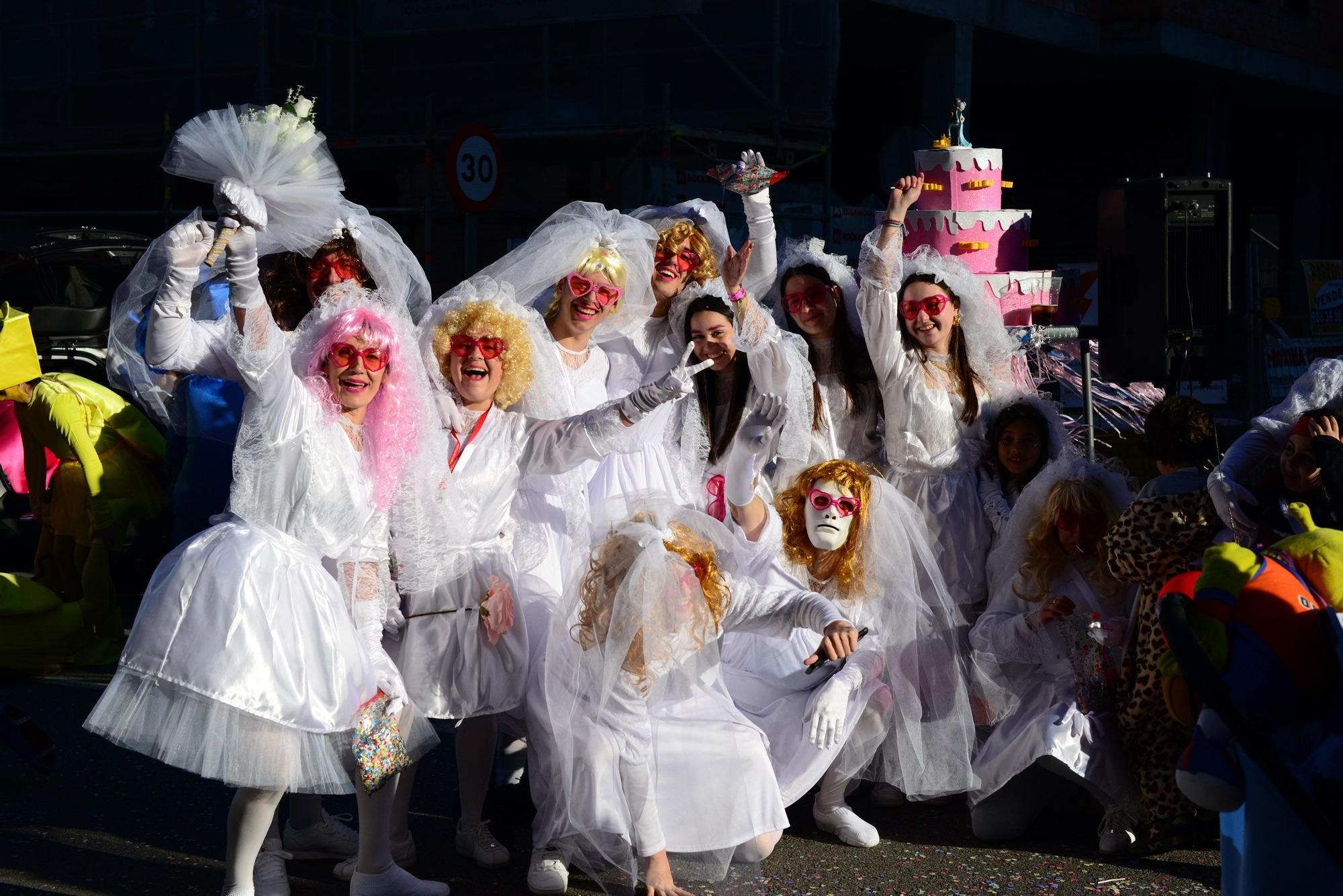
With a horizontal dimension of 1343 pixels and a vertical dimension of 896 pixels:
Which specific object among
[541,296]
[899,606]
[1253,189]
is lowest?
[899,606]

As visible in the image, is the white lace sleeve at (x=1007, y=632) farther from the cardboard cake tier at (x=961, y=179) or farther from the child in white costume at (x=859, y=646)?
the cardboard cake tier at (x=961, y=179)

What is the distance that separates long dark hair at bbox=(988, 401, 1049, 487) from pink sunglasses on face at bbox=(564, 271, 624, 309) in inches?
59.2

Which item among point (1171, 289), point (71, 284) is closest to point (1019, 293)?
point (1171, 289)

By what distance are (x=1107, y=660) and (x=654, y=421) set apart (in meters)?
1.65

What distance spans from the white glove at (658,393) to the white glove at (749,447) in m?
0.59

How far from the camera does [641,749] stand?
380 centimetres

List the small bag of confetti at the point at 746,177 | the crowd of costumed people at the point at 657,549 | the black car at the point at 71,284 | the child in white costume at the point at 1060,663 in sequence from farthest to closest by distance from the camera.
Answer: the black car at the point at 71,284
the small bag of confetti at the point at 746,177
the child in white costume at the point at 1060,663
the crowd of costumed people at the point at 657,549

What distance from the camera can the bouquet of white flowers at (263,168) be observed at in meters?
3.52

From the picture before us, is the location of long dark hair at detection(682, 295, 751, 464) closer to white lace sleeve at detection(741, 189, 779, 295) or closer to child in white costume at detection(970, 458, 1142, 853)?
white lace sleeve at detection(741, 189, 779, 295)

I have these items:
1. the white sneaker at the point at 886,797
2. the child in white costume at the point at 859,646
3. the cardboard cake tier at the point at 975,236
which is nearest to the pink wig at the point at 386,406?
the child in white costume at the point at 859,646

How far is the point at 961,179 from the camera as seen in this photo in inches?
247

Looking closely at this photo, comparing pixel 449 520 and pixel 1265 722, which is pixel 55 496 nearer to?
pixel 449 520

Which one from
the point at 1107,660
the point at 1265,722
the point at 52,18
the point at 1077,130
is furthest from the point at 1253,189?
the point at 1265,722

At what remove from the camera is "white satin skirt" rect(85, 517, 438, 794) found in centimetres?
336
